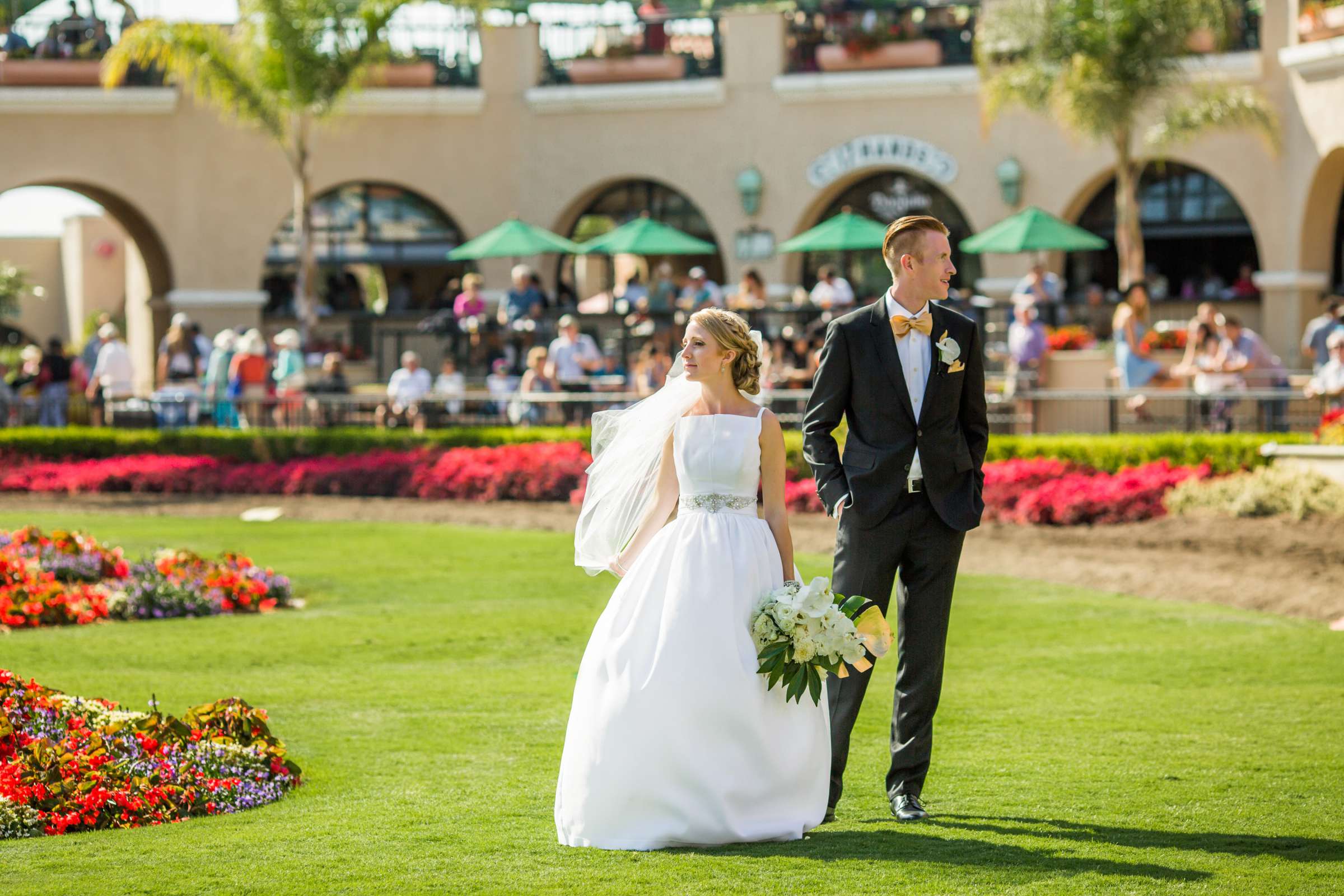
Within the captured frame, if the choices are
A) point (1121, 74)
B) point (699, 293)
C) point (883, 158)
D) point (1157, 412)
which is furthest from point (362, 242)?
point (1157, 412)

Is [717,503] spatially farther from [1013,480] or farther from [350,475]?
[350,475]

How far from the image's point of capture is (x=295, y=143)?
27.0m

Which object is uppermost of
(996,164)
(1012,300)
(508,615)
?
(996,164)

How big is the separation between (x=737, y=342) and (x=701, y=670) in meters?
1.16

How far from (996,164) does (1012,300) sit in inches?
191

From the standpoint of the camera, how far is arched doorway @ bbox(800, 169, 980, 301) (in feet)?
91.9

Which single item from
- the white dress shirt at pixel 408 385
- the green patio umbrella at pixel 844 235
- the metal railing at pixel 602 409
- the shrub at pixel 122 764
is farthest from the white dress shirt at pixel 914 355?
the green patio umbrella at pixel 844 235

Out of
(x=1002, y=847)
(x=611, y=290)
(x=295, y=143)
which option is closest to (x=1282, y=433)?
(x=1002, y=847)

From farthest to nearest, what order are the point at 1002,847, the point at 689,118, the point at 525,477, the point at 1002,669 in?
the point at 689,118
the point at 525,477
the point at 1002,669
the point at 1002,847

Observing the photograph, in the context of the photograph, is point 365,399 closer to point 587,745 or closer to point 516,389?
point 516,389

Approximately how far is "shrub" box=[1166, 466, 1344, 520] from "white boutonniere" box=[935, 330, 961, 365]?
9.04 m

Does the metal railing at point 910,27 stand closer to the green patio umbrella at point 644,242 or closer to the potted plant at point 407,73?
the green patio umbrella at point 644,242

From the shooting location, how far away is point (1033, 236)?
2220 cm

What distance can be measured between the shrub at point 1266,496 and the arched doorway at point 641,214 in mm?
13970
